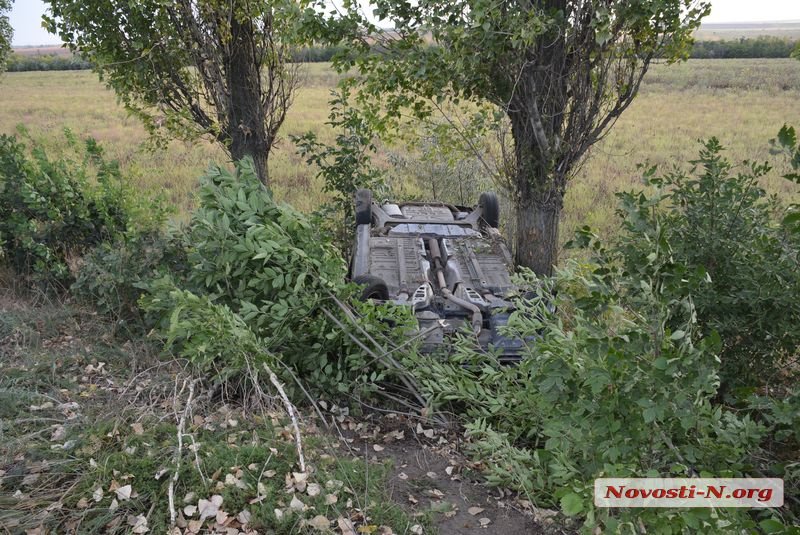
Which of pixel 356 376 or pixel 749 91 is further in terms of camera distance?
pixel 749 91

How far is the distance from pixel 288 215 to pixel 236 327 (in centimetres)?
112

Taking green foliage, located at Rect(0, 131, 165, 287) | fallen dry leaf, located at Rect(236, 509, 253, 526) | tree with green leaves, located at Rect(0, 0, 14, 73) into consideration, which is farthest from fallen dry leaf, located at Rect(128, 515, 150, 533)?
tree with green leaves, located at Rect(0, 0, 14, 73)

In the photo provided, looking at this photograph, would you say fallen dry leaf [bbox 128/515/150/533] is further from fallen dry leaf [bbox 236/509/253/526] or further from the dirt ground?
the dirt ground

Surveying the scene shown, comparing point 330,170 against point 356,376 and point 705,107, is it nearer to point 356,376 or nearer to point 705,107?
point 356,376

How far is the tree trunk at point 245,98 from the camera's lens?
27.6ft

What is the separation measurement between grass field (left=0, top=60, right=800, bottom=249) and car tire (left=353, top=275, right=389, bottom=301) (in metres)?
3.39

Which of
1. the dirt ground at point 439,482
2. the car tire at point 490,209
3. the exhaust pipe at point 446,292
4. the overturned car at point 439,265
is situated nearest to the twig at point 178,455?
the dirt ground at point 439,482

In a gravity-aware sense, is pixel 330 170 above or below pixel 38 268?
above

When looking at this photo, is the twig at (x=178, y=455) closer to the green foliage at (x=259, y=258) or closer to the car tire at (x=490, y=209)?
the green foliage at (x=259, y=258)

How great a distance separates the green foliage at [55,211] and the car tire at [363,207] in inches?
95.5

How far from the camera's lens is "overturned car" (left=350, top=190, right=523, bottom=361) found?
601 cm

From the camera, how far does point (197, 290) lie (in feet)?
18.9

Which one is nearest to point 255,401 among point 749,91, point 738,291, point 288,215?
point 288,215

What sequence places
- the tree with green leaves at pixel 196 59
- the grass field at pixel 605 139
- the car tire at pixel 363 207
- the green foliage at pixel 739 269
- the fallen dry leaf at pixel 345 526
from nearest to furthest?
the fallen dry leaf at pixel 345 526 < the green foliage at pixel 739 269 < the tree with green leaves at pixel 196 59 < the car tire at pixel 363 207 < the grass field at pixel 605 139
